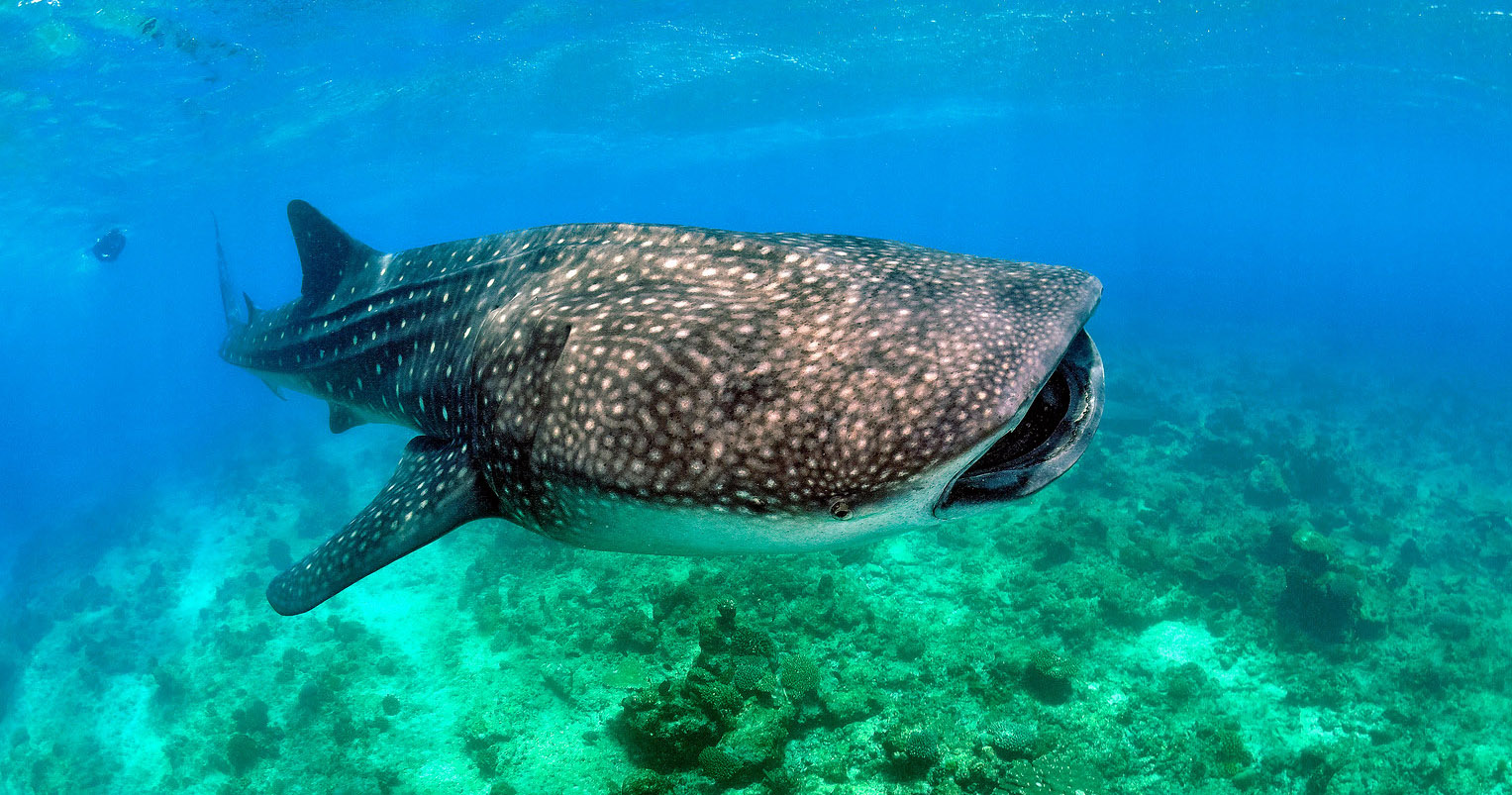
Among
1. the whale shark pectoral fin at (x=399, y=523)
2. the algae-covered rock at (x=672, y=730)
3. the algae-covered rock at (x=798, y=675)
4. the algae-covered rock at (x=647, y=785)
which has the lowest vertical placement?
the algae-covered rock at (x=798, y=675)

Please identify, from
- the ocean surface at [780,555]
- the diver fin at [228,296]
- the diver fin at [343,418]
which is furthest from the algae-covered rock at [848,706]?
the diver fin at [228,296]

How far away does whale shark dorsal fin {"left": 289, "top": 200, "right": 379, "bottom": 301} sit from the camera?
223 inches

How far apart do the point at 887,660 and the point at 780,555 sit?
6.29ft

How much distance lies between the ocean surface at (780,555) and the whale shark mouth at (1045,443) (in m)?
4.02

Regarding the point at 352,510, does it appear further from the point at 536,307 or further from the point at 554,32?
the point at 536,307

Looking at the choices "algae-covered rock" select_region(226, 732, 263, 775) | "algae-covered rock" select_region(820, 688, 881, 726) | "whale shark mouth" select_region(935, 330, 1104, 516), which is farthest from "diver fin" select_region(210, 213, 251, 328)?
"whale shark mouth" select_region(935, 330, 1104, 516)

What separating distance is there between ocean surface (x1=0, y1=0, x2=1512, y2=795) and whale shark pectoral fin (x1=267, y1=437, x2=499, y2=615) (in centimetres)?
270

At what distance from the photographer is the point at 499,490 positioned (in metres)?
3.03

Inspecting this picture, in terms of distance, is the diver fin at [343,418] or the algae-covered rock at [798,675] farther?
the algae-covered rock at [798,675]

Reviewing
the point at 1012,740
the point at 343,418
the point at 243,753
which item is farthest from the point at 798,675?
the point at 243,753

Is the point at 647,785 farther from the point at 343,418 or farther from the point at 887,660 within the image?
the point at 343,418

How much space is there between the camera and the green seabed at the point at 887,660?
6.30 meters

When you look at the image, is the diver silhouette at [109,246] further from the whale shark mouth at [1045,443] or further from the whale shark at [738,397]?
the whale shark mouth at [1045,443]

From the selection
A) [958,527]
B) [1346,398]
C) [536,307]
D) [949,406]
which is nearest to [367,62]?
[958,527]
